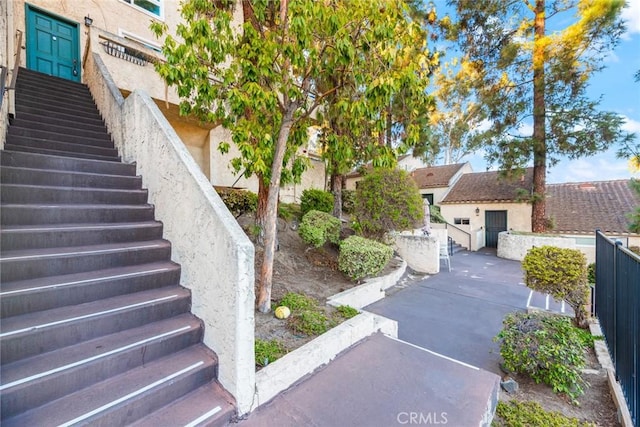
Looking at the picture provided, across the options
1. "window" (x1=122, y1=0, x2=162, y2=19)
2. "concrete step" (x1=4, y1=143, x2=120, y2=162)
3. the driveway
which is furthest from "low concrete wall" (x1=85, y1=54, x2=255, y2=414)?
"window" (x1=122, y1=0, x2=162, y2=19)

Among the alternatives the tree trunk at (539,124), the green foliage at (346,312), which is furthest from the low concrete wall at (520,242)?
the green foliage at (346,312)

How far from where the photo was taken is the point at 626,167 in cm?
938

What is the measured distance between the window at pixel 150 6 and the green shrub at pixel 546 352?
532 inches

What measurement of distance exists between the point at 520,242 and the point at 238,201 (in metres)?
12.1

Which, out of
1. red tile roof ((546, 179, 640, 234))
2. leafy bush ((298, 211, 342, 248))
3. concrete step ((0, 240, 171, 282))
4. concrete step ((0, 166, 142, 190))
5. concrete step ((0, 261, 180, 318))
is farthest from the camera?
red tile roof ((546, 179, 640, 234))

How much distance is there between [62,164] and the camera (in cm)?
354

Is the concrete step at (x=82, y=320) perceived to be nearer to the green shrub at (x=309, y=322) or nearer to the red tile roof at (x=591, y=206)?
the green shrub at (x=309, y=322)

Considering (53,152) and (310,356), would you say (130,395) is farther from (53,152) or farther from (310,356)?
(53,152)

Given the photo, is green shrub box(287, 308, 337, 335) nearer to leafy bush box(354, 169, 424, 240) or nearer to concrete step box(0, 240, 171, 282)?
concrete step box(0, 240, 171, 282)

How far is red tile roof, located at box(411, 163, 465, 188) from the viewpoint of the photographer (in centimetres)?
1958

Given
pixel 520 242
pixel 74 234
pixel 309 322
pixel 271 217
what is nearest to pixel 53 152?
pixel 74 234

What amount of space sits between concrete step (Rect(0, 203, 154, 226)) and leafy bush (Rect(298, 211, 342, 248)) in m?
3.81

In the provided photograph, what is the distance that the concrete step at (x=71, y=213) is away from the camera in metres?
2.69

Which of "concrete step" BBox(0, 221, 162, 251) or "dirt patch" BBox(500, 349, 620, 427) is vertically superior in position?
"concrete step" BBox(0, 221, 162, 251)
